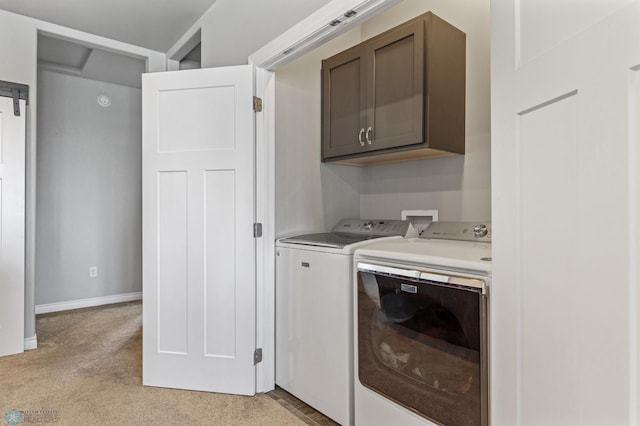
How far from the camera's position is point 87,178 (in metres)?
4.26

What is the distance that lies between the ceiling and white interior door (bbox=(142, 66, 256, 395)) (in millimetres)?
880

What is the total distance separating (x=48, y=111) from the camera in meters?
4.00

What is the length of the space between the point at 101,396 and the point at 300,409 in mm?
1194

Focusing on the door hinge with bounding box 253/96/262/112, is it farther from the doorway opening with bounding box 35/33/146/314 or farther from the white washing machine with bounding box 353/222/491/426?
the doorway opening with bounding box 35/33/146/314

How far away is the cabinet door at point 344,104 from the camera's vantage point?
7.61ft

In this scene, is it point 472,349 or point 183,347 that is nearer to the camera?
point 472,349

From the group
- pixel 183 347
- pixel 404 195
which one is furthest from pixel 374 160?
pixel 183 347

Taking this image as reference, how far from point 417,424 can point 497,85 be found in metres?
1.31

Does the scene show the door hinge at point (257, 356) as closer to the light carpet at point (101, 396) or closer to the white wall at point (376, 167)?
the light carpet at point (101, 396)

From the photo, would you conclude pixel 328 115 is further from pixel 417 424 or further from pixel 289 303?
pixel 417 424

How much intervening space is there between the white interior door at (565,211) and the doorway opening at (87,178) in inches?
154

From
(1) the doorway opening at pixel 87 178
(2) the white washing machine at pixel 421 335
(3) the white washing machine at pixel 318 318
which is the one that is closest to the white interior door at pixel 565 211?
(2) the white washing machine at pixel 421 335

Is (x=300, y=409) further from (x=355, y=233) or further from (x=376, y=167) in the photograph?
(x=376, y=167)

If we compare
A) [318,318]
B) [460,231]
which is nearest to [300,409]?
[318,318]
